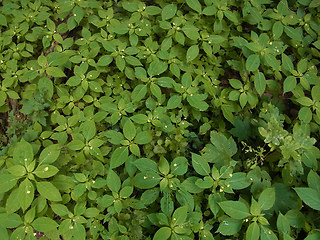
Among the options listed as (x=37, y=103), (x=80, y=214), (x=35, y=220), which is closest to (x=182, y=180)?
(x=80, y=214)

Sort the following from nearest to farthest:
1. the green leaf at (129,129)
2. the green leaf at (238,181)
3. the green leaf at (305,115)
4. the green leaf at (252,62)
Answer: the green leaf at (238,181) < the green leaf at (129,129) < the green leaf at (305,115) < the green leaf at (252,62)

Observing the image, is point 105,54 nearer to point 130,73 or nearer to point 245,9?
point 130,73

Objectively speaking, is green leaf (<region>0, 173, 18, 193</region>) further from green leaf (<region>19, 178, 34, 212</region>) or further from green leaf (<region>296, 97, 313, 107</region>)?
green leaf (<region>296, 97, 313, 107</region>)

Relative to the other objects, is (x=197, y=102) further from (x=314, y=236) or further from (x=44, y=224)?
(x=44, y=224)

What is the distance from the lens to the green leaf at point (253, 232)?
2.49 metres

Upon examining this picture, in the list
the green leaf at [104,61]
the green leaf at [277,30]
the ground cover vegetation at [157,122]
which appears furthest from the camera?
the green leaf at [277,30]

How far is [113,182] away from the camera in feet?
9.23

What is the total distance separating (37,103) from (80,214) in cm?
148

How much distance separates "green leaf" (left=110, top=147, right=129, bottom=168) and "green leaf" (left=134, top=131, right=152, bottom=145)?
161mm

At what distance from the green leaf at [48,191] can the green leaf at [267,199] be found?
1.97 metres

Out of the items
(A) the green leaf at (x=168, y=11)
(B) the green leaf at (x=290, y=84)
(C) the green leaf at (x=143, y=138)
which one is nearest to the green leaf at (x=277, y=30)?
(B) the green leaf at (x=290, y=84)

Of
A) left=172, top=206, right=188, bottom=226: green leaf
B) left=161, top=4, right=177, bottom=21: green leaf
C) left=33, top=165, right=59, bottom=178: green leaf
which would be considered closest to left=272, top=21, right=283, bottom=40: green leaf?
left=161, top=4, right=177, bottom=21: green leaf

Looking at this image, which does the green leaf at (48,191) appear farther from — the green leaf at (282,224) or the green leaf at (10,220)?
the green leaf at (282,224)

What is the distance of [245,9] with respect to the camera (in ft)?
12.8
